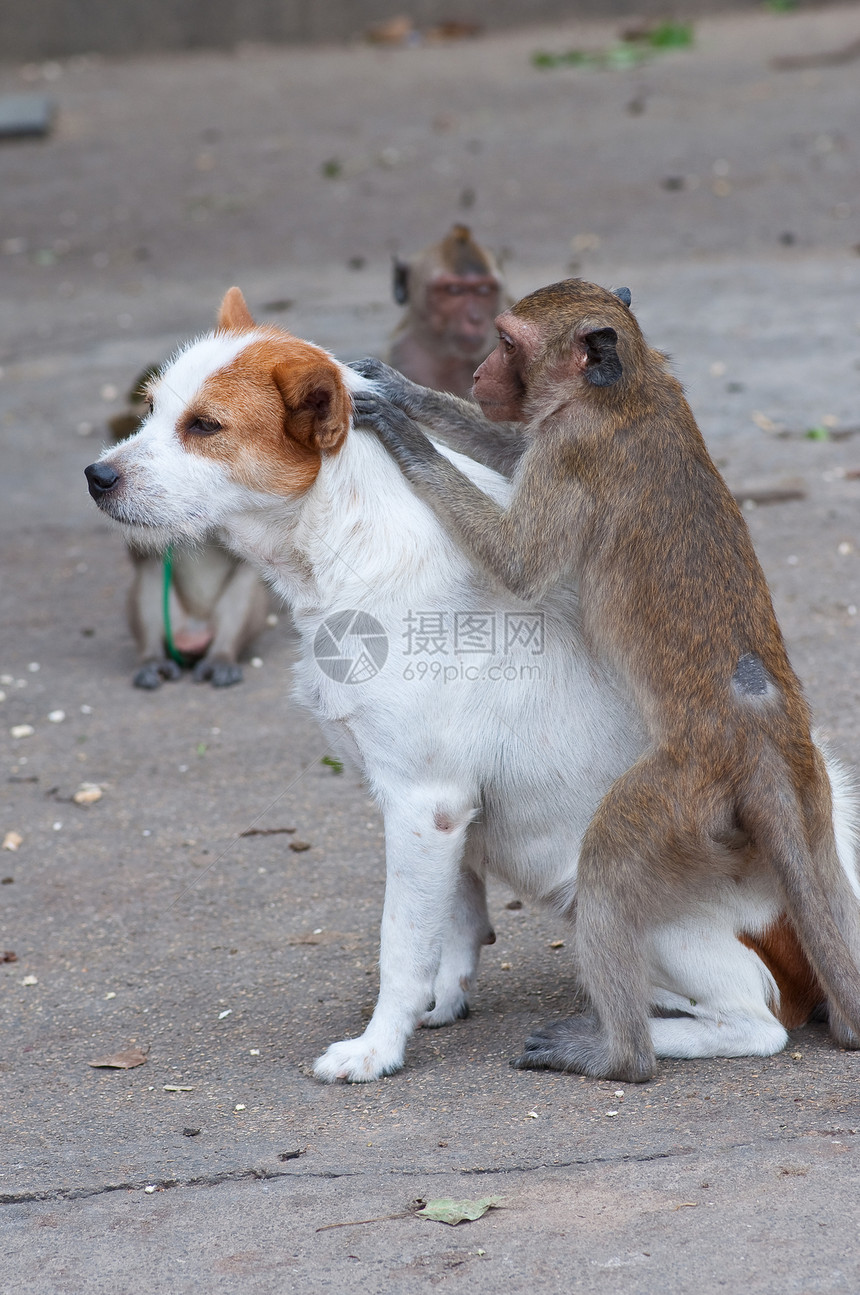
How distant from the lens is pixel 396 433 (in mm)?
3490

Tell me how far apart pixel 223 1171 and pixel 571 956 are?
1.34 meters

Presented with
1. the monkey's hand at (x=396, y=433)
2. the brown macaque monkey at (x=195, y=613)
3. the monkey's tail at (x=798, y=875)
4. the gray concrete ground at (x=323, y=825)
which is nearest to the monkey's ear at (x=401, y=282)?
the brown macaque monkey at (x=195, y=613)

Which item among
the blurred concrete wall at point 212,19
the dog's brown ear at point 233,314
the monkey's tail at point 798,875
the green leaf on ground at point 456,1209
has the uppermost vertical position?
the blurred concrete wall at point 212,19

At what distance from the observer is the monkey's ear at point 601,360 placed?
340 cm

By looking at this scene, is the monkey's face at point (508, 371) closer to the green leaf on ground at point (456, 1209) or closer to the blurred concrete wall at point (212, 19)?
the green leaf on ground at point (456, 1209)

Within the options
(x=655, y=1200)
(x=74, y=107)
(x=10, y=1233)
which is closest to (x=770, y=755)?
(x=655, y=1200)

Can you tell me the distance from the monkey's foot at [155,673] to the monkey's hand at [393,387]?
3167 millimetres

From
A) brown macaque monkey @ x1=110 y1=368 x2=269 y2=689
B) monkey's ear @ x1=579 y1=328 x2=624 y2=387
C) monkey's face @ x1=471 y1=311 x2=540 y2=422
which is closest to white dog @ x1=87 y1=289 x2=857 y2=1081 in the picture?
monkey's face @ x1=471 y1=311 x2=540 y2=422

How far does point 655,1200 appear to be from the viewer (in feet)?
9.45

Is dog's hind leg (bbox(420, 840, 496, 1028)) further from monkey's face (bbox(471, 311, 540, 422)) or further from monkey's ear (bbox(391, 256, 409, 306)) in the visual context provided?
monkey's ear (bbox(391, 256, 409, 306))

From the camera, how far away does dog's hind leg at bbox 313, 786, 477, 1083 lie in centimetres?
341

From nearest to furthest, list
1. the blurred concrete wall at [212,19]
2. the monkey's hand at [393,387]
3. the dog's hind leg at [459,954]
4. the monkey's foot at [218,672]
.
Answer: the monkey's hand at [393,387] < the dog's hind leg at [459,954] < the monkey's foot at [218,672] < the blurred concrete wall at [212,19]

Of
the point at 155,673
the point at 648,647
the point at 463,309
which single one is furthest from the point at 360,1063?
the point at 463,309

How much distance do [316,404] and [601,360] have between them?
66 cm
